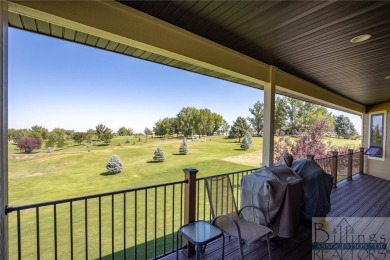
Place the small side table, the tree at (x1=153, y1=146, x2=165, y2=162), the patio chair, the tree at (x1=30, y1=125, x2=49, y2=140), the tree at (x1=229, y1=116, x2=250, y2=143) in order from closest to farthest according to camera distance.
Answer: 1. the small side table
2. the patio chair
3. the tree at (x1=30, y1=125, x2=49, y2=140)
4. the tree at (x1=153, y1=146, x2=165, y2=162)
5. the tree at (x1=229, y1=116, x2=250, y2=143)

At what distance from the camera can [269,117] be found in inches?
146

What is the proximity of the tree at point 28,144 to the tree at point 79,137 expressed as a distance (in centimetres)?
150

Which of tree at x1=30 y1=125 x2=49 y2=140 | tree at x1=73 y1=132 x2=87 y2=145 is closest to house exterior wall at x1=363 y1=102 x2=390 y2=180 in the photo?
tree at x1=73 y1=132 x2=87 y2=145

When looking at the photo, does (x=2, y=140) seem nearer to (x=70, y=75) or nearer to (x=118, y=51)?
(x=118, y=51)

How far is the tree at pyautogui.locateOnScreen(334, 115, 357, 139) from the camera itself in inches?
592

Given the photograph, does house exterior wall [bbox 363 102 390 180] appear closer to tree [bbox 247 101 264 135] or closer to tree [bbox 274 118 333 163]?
tree [bbox 274 118 333 163]

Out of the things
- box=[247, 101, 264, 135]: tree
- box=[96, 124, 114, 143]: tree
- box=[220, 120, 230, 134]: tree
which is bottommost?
box=[96, 124, 114, 143]: tree

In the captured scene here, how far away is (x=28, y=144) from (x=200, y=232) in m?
9.64

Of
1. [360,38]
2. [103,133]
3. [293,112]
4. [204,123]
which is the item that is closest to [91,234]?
[103,133]

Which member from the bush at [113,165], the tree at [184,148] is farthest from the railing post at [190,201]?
the tree at [184,148]

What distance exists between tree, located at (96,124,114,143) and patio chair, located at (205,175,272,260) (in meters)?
10.2

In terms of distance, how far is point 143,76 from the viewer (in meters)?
14.1

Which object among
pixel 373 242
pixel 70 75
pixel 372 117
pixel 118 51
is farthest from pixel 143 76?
pixel 373 242

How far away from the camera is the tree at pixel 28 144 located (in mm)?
8027
